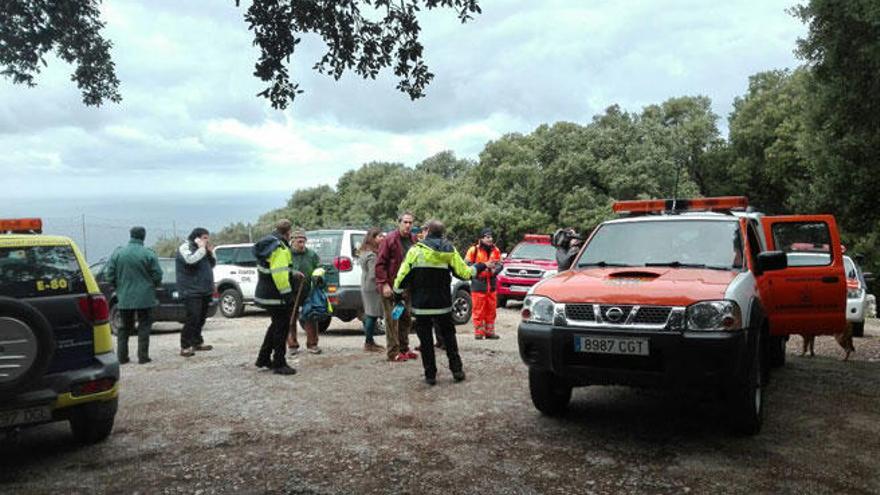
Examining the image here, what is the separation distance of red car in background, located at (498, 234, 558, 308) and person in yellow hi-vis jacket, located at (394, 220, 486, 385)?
343 inches

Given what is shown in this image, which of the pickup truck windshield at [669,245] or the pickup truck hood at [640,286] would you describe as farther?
the pickup truck windshield at [669,245]

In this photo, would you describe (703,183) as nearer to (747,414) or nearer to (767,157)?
(767,157)

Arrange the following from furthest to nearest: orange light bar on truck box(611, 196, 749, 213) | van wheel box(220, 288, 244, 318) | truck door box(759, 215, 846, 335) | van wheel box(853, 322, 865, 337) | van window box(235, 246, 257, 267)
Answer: van wheel box(220, 288, 244, 318), van window box(235, 246, 257, 267), van wheel box(853, 322, 865, 337), truck door box(759, 215, 846, 335), orange light bar on truck box(611, 196, 749, 213)

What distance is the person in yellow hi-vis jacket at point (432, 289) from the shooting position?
7.23 m

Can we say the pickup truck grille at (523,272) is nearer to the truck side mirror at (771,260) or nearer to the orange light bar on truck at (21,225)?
the truck side mirror at (771,260)

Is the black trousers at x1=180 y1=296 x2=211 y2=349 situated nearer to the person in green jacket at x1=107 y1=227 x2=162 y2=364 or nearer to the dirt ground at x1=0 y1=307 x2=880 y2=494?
the person in green jacket at x1=107 y1=227 x2=162 y2=364

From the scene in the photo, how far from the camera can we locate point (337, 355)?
361 inches

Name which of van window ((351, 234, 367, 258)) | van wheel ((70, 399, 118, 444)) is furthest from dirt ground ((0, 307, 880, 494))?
van window ((351, 234, 367, 258))

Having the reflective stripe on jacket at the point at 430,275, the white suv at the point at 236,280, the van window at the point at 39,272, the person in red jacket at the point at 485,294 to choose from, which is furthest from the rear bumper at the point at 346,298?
the van window at the point at 39,272

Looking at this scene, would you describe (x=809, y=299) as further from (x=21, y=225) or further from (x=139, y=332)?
(x=139, y=332)

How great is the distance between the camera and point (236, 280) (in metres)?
15.7

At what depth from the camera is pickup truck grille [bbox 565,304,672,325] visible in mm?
4855

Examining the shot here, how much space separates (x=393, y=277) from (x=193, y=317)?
2929 mm

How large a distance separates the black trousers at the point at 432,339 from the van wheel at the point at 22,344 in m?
3.61
